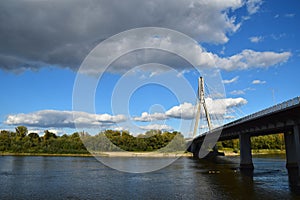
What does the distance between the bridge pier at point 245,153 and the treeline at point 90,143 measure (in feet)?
244

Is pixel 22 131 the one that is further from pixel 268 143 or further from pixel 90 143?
pixel 268 143

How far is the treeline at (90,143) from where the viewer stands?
131m

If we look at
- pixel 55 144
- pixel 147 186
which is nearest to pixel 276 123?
pixel 147 186

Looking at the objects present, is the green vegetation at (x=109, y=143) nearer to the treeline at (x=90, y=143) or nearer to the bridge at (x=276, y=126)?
the treeline at (x=90, y=143)

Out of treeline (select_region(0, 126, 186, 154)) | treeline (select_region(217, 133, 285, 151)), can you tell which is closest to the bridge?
treeline (select_region(217, 133, 285, 151))

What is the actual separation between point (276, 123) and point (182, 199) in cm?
2454

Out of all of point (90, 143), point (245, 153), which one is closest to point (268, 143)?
point (90, 143)

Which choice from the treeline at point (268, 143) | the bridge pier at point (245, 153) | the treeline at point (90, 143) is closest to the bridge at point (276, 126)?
the bridge pier at point (245, 153)

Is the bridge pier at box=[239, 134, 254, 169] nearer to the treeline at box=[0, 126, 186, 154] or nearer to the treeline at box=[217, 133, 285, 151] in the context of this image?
the treeline at box=[217, 133, 285, 151]

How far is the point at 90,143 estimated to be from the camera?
135000mm

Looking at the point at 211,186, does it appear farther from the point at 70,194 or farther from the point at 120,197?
the point at 70,194

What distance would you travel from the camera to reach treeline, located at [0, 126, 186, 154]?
13125 cm

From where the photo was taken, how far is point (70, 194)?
96.8 ft

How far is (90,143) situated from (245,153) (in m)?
86.6
